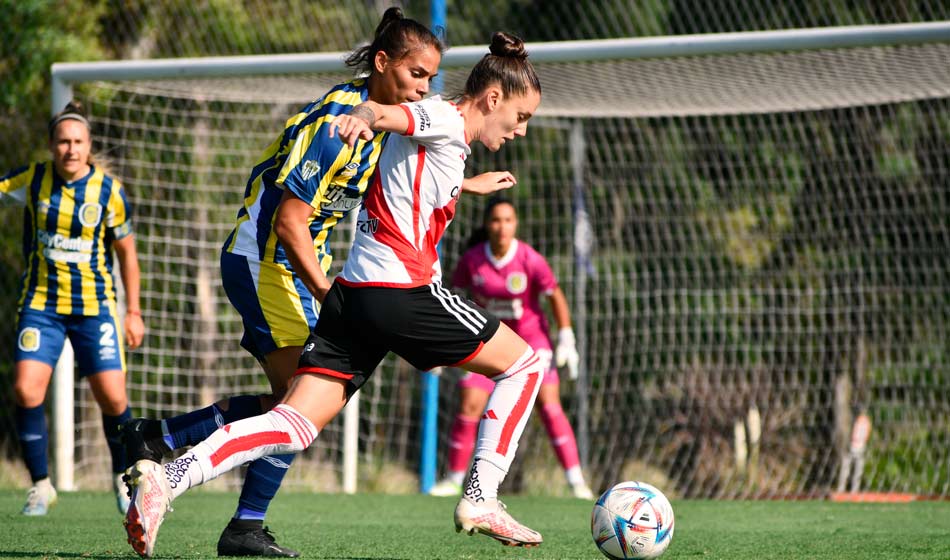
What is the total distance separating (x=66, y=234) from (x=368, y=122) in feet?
10.7

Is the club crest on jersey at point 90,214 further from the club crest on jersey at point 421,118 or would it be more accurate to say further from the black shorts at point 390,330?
the club crest on jersey at point 421,118

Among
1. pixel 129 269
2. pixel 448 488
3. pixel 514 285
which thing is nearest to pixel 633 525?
pixel 129 269

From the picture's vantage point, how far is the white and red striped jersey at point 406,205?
135 inches

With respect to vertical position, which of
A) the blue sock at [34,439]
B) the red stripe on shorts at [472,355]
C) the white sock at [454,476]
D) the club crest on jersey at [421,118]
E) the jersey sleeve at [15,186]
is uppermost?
the jersey sleeve at [15,186]

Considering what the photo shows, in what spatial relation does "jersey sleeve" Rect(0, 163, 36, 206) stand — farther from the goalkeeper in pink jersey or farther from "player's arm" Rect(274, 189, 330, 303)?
the goalkeeper in pink jersey

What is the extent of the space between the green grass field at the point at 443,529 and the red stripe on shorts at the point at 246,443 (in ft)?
2.58

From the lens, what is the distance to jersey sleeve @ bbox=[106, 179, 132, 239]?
231 inches

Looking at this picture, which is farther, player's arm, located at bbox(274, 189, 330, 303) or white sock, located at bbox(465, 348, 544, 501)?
player's arm, located at bbox(274, 189, 330, 303)

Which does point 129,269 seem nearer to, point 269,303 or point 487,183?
point 269,303

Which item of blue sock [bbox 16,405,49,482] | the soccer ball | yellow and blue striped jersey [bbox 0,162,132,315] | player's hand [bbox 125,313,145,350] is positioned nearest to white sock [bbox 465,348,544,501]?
the soccer ball

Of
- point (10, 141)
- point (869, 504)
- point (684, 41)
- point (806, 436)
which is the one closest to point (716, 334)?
point (806, 436)

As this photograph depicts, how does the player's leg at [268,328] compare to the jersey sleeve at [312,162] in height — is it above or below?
below

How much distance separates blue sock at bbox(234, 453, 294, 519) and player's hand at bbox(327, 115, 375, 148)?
4.60 feet

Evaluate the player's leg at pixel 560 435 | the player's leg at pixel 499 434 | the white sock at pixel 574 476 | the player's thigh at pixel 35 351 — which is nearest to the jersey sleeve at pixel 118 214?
the player's thigh at pixel 35 351
